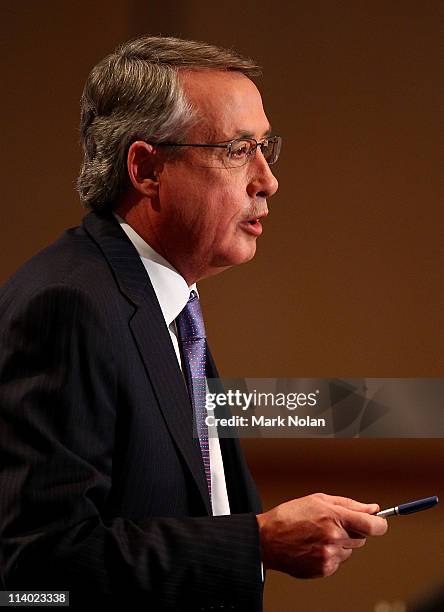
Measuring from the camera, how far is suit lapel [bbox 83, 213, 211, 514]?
127 centimetres

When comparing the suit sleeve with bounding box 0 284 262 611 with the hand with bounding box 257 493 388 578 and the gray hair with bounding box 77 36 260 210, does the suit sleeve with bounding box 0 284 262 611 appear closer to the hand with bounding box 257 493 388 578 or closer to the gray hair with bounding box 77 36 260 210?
the hand with bounding box 257 493 388 578

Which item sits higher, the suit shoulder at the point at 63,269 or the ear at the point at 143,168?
the ear at the point at 143,168

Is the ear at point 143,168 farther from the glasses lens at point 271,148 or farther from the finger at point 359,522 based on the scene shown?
the finger at point 359,522

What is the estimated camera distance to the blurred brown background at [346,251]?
2.47 m

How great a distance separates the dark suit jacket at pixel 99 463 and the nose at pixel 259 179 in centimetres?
29

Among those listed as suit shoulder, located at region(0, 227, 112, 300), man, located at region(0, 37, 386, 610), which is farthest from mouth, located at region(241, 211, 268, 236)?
suit shoulder, located at region(0, 227, 112, 300)

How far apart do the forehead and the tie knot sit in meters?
0.25

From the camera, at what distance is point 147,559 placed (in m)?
1.14

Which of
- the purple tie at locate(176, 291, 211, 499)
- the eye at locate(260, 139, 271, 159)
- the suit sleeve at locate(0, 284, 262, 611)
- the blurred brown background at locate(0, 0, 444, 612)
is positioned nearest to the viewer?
the suit sleeve at locate(0, 284, 262, 611)

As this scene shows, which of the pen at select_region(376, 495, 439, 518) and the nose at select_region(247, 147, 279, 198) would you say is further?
the nose at select_region(247, 147, 279, 198)

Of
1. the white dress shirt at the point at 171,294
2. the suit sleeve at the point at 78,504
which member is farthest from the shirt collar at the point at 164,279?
the suit sleeve at the point at 78,504

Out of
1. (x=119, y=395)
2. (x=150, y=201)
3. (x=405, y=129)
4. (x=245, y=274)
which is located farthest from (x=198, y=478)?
(x=405, y=129)

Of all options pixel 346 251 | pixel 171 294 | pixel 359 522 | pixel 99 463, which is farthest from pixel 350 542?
pixel 346 251

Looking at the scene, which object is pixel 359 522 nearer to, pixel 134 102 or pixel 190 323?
pixel 190 323
